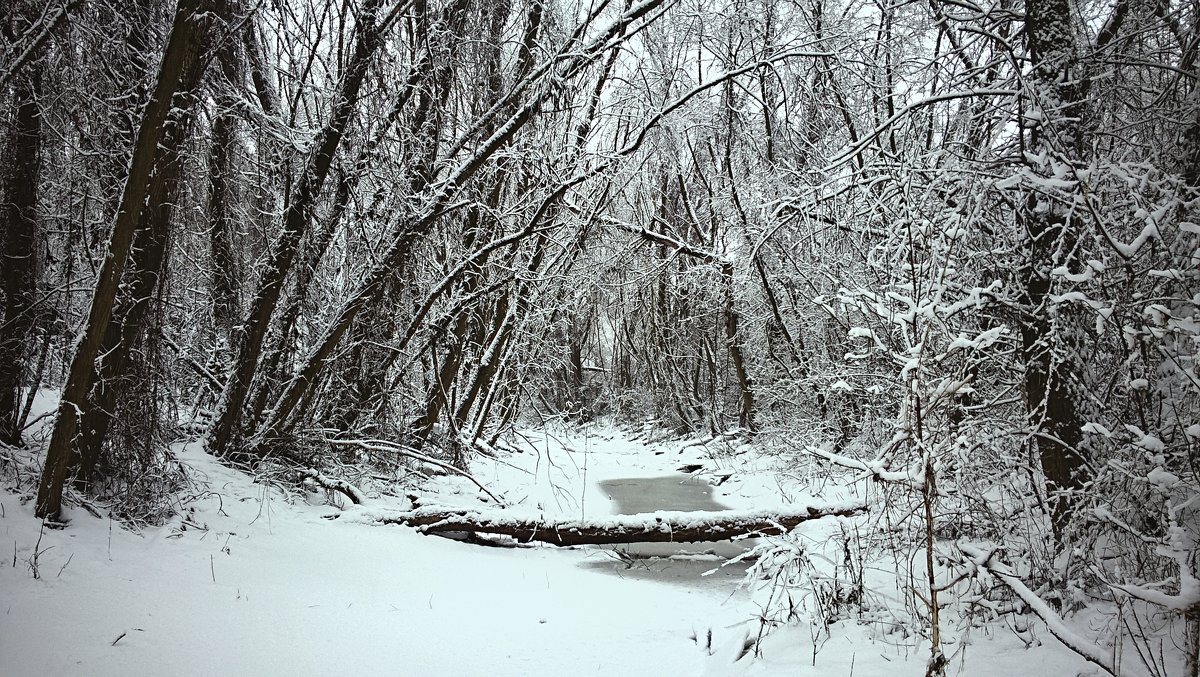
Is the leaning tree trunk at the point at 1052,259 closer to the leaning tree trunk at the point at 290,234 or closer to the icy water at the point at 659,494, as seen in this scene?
the leaning tree trunk at the point at 290,234

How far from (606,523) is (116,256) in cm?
438

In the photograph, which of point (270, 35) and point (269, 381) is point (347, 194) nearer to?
point (270, 35)

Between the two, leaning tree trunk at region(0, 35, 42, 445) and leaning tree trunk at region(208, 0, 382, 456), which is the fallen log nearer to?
leaning tree trunk at region(208, 0, 382, 456)

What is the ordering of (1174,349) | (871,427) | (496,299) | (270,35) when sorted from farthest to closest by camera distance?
(496,299) < (871,427) < (270,35) < (1174,349)

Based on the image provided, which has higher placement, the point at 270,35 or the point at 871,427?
the point at 270,35

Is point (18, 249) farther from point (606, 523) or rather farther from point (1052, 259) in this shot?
point (1052, 259)

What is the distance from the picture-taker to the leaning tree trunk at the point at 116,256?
3.80 meters

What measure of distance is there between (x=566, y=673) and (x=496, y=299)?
7.34 metres

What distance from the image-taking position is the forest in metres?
2.92

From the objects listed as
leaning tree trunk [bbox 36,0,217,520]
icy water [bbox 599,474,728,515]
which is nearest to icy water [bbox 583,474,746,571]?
icy water [bbox 599,474,728,515]

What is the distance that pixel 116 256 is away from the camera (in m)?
3.85

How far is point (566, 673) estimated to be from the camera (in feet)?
10.7

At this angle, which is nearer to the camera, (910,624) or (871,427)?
(910,624)

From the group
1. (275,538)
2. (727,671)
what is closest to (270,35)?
(275,538)
